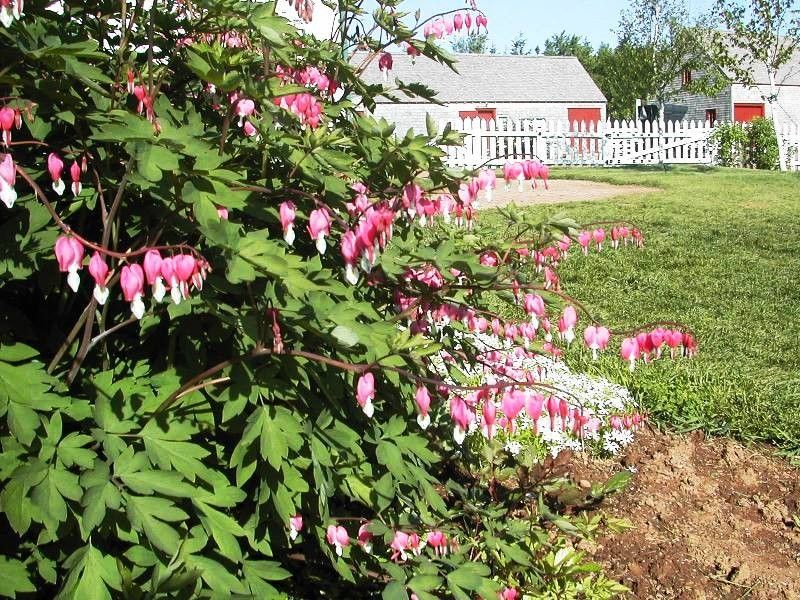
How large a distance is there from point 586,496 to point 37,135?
265cm

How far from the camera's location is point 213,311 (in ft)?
6.45

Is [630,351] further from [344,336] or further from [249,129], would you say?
[249,129]

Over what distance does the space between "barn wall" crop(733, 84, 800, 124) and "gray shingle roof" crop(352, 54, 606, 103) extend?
7.31 metres

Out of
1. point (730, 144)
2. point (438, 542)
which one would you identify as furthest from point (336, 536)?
point (730, 144)

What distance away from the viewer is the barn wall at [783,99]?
44.5 m

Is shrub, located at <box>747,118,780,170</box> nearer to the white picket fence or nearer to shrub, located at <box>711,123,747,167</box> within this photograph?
shrub, located at <box>711,123,747,167</box>

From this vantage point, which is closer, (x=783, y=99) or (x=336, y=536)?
(x=336, y=536)

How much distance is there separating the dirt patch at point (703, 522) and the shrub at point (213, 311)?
0.90 metres

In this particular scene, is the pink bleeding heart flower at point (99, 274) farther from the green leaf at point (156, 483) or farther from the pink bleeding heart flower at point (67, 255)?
the green leaf at point (156, 483)

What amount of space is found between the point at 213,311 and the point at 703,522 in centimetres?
285

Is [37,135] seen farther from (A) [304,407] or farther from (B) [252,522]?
(B) [252,522]

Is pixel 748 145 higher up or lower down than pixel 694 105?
lower down

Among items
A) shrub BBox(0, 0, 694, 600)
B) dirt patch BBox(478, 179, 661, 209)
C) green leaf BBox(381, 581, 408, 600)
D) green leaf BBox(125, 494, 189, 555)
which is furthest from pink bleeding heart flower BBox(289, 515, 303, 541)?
dirt patch BBox(478, 179, 661, 209)

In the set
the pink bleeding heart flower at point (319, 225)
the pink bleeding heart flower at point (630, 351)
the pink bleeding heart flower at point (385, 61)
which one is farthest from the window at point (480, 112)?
the pink bleeding heart flower at point (319, 225)
